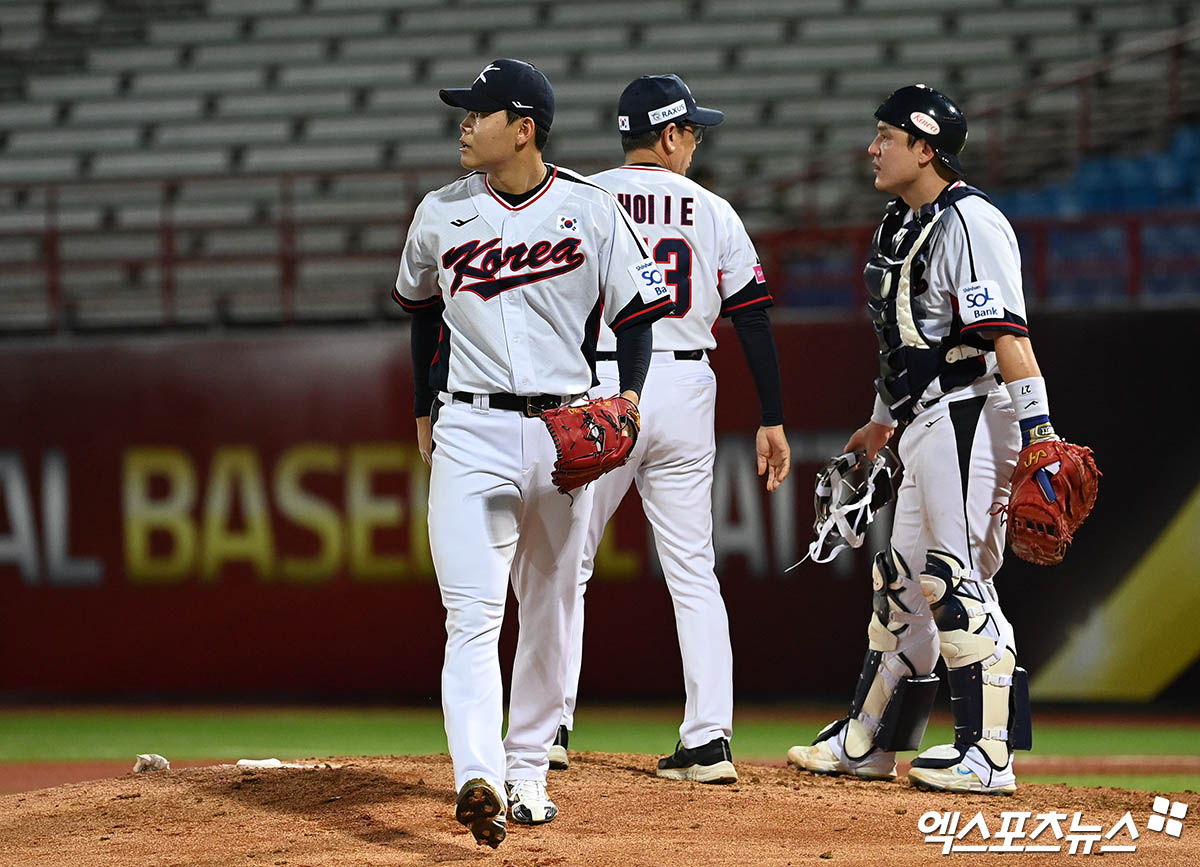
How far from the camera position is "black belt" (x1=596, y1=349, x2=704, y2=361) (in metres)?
5.21

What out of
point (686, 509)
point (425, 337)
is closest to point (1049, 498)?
point (686, 509)

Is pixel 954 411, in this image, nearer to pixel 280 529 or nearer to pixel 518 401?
pixel 518 401

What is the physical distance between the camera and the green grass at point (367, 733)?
299 inches

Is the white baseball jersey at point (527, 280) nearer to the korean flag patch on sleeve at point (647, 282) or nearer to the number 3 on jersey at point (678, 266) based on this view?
the korean flag patch on sleeve at point (647, 282)

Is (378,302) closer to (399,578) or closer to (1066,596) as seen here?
(399,578)

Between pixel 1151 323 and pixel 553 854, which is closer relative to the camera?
pixel 553 854

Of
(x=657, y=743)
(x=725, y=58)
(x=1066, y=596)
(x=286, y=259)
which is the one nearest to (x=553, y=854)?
(x=657, y=743)

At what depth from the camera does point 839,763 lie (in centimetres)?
542

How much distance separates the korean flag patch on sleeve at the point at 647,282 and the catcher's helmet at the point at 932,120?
1224 mm

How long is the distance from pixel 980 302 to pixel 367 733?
15.7 ft

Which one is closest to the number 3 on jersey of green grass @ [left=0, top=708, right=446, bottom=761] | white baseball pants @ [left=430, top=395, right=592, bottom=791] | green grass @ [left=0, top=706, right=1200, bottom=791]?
white baseball pants @ [left=430, top=395, right=592, bottom=791]

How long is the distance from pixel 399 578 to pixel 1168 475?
4.61 metres

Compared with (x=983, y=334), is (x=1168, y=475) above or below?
below

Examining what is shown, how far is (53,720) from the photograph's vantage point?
358 inches
